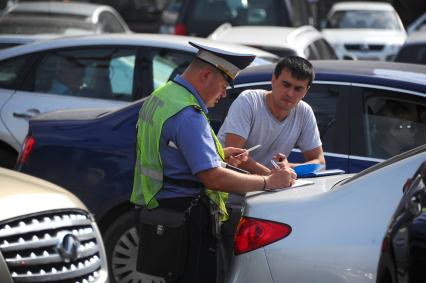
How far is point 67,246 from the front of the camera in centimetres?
475

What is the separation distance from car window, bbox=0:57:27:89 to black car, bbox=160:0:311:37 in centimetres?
598

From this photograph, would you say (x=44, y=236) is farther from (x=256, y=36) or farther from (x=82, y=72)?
(x=256, y=36)

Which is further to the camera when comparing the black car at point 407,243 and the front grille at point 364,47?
the front grille at point 364,47

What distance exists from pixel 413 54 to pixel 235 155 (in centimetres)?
617

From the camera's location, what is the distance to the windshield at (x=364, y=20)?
66.4 feet

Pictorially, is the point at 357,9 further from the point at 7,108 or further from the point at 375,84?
the point at 375,84

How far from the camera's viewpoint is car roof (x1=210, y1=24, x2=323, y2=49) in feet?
36.5

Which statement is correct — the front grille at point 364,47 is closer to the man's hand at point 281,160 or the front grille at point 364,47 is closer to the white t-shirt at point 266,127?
the white t-shirt at point 266,127

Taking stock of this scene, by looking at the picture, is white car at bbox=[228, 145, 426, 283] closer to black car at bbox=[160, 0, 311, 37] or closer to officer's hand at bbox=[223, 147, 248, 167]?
officer's hand at bbox=[223, 147, 248, 167]

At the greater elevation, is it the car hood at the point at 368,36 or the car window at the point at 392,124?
the car hood at the point at 368,36

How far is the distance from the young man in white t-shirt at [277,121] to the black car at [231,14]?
28.6 feet

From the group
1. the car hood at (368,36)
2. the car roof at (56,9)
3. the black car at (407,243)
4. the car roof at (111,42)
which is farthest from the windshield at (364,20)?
the black car at (407,243)

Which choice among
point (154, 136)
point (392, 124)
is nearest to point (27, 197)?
point (154, 136)

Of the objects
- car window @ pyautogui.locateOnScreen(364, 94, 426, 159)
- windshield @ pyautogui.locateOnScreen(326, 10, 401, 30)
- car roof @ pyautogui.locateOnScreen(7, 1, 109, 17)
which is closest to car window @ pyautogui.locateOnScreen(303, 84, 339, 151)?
car window @ pyautogui.locateOnScreen(364, 94, 426, 159)
